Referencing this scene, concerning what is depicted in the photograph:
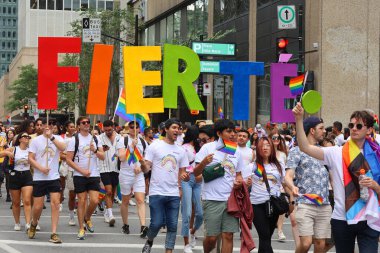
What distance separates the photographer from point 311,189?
9.17 m

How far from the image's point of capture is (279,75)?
14883 mm

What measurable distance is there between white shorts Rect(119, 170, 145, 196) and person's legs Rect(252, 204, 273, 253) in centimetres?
462

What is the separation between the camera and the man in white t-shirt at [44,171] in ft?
42.6

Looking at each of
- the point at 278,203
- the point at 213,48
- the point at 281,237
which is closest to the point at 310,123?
the point at 278,203

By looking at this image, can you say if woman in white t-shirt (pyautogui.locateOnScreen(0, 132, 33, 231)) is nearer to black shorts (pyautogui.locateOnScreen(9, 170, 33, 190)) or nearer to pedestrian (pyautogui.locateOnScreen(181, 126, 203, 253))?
black shorts (pyautogui.locateOnScreen(9, 170, 33, 190))

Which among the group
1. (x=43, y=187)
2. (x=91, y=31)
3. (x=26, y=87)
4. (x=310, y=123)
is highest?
(x=91, y=31)

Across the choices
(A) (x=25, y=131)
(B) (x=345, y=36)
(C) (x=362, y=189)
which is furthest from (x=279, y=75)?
(B) (x=345, y=36)

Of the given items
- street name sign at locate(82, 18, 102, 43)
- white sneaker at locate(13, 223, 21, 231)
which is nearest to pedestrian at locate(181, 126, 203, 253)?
white sneaker at locate(13, 223, 21, 231)

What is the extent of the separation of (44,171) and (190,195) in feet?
7.91

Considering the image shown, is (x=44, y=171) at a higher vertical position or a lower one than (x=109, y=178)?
higher

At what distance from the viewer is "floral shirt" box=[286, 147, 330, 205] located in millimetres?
9180

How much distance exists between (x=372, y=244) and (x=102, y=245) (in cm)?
625

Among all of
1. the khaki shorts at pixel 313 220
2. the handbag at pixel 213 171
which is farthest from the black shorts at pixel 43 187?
the khaki shorts at pixel 313 220

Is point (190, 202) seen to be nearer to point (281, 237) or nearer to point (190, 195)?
point (190, 195)
